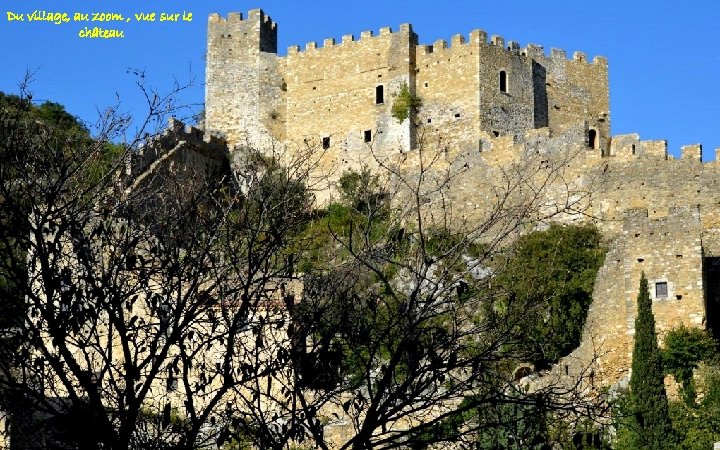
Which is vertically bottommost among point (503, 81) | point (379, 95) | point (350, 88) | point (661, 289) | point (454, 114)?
point (661, 289)

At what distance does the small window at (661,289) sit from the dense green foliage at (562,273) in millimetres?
1981

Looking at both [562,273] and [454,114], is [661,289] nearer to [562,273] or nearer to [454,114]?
[562,273]

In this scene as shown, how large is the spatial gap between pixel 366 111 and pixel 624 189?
41.1 ft

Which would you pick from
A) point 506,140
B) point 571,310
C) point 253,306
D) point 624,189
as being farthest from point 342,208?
point 253,306

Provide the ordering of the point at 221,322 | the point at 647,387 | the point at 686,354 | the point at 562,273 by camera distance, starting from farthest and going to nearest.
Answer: the point at 562,273 → the point at 686,354 → the point at 647,387 → the point at 221,322

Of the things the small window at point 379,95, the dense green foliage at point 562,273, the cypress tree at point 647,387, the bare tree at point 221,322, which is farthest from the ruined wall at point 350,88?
the bare tree at point 221,322

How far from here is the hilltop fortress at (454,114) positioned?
36125 millimetres

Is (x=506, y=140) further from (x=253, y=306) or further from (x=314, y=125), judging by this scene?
(x=253, y=306)

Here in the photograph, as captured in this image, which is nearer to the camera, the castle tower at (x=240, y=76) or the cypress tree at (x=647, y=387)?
the cypress tree at (x=647, y=387)

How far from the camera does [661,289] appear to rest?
87.2 feet

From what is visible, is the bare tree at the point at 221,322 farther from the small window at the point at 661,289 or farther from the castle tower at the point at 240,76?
the castle tower at the point at 240,76

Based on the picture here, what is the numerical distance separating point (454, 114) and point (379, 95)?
3.16 meters

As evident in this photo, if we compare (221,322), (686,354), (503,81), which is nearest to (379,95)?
(503,81)

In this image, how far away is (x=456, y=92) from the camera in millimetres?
44562
